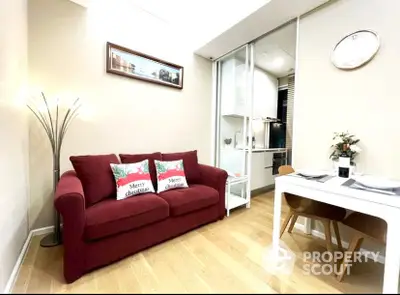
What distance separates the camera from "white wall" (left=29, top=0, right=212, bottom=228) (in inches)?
82.5

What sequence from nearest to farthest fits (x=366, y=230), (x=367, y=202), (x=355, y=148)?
(x=367, y=202)
(x=366, y=230)
(x=355, y=148)

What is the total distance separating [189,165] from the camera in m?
2.74

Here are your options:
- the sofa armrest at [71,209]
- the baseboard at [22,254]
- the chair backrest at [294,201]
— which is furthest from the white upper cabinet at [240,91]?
the baseboard at [22,254]

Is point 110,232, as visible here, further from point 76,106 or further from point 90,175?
point 76,106

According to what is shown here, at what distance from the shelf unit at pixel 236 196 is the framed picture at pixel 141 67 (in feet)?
5.48

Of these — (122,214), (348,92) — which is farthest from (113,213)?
(348,92)

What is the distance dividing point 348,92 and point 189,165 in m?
1.94

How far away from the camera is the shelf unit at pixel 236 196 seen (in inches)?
109

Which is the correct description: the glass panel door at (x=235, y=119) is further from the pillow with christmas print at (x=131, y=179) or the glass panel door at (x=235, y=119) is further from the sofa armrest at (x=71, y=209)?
the sofa armrest at (x=71, y=209)

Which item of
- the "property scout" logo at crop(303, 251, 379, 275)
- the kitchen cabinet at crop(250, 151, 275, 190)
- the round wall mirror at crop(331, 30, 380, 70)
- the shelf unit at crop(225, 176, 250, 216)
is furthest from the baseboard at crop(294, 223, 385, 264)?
the round wall mirror at crop(331, 30, 380, 70)

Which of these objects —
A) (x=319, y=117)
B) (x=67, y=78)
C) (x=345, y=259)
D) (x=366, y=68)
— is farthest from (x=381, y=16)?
(x=67, y=78)

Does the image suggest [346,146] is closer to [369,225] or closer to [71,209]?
[369,225]

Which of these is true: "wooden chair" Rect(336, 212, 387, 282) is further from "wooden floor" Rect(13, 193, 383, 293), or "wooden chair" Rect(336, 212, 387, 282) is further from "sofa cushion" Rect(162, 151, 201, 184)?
"sofa cushion" Rect(162, 151, 201, 184)

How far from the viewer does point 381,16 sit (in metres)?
1.75
